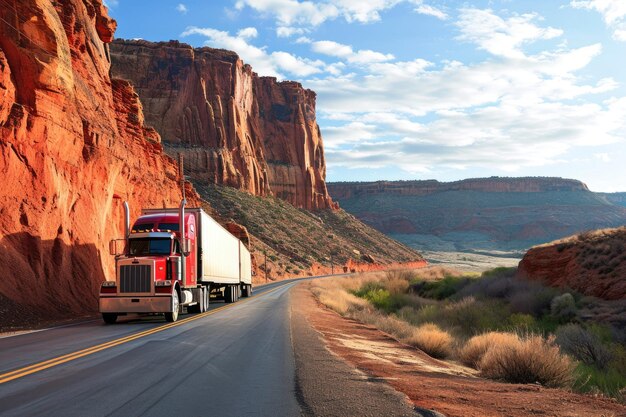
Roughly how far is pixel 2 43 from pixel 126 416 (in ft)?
82.0

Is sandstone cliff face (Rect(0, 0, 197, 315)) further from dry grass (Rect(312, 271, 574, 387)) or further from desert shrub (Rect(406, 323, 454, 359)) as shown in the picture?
dry grass (Rect(312, 271, 574, 387))

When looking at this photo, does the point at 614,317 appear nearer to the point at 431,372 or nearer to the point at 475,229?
the point at 431,372

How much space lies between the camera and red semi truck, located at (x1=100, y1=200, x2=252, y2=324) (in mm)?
19578

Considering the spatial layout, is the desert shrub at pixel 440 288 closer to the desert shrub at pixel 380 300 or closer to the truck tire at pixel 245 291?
the desert shrub at pixel 380 300

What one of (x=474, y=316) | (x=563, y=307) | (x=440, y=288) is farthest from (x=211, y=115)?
(x=563, y=307)

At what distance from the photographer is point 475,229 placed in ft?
603

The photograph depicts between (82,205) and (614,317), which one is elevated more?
(82,205)

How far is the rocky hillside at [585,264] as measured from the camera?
24.2 meters

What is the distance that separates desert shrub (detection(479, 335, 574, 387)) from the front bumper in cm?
1206

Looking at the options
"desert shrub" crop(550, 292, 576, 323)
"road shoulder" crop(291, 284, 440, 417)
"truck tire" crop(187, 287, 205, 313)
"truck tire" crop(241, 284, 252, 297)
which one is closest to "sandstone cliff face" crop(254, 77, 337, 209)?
"truck tire" crop(241, 284, 252, 297)

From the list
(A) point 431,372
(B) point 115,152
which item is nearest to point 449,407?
(A) point 431,372

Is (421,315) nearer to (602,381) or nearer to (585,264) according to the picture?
(585,264)

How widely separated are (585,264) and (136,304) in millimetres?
20135

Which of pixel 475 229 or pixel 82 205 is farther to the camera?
pixel 475 229
